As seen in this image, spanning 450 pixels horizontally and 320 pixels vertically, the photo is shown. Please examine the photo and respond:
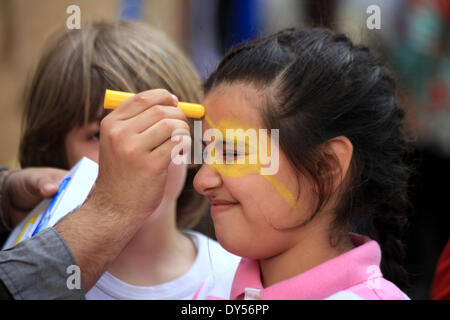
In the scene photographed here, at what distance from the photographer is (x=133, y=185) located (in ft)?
2.81

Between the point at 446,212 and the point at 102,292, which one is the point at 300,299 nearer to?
the point at 102,292

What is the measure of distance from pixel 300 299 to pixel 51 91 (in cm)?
81

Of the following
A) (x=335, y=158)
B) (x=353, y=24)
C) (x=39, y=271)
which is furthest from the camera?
(x=353, y=24)

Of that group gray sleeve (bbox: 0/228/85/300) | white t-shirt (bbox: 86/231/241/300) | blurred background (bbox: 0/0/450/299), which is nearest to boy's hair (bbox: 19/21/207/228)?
white t-shirt (bbox: 86/231/241/300)

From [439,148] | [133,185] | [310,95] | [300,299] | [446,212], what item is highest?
[310,95]

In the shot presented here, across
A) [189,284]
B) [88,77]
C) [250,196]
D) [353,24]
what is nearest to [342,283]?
[250,196]

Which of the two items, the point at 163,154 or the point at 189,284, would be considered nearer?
the point at 163,154

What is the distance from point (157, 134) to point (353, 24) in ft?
5.26

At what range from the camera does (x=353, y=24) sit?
2234 millimetres

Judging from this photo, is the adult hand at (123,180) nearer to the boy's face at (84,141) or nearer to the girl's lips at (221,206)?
the girl's lips at (221,206)

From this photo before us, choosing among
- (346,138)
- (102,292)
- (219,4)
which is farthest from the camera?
(219,4)

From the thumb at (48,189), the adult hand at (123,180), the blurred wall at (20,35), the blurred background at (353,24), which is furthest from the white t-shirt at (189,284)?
the blurred wall at (20,35)

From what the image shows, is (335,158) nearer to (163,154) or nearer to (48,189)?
(163,154)

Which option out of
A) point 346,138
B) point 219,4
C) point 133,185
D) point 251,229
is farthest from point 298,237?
point 219,4
